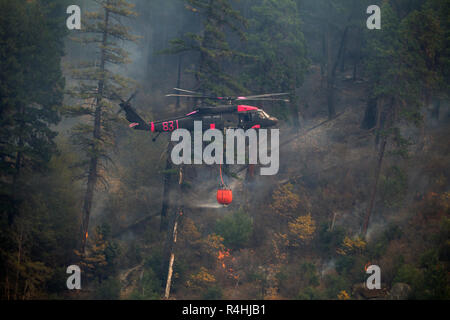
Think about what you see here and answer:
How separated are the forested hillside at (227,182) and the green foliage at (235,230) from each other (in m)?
0.09

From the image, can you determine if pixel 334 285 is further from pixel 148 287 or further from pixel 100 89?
pixel 100 89

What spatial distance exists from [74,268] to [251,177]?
15018 mm

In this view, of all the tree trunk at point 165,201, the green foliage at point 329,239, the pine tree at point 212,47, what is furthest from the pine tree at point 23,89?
the green foliage at point 329,239

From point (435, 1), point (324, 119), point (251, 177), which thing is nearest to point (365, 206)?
point (251, 177)

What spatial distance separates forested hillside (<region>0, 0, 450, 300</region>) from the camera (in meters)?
26.6

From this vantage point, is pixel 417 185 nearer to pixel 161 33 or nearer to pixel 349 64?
pixel 349 64

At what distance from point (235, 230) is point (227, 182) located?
23.4 ft

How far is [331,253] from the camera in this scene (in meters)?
28.9

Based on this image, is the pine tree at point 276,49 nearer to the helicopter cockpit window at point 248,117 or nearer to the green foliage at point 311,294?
the helicopter cockpit window at point 248,117

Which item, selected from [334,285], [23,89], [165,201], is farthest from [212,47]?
[334,285]

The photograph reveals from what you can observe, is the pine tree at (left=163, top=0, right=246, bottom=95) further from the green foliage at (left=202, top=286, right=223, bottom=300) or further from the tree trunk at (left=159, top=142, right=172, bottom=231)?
the green foliage at (left=202, top=286, right=223, bottom=300)

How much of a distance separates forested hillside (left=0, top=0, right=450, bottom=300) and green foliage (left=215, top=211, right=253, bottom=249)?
0.28 feet

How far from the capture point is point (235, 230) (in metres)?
29.4

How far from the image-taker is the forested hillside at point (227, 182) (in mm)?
26594
